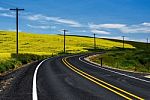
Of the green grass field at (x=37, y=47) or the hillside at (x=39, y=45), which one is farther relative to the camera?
the hillside at (x=39, y=45)

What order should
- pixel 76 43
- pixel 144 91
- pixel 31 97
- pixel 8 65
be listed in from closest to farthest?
pixel 31 97 → pixel 144 91 → pixel 8 65 → pixel 76 43

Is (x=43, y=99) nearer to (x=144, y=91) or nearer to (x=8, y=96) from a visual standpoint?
(x=8, y=96)

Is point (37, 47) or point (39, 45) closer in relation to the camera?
point (37, 47)

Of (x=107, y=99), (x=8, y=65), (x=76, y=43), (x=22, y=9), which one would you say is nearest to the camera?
(x=107, y=99)

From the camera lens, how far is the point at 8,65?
32.7 m

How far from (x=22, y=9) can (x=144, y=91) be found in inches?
1583

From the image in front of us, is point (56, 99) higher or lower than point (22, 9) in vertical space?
lower

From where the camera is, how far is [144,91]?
13312 millimetres

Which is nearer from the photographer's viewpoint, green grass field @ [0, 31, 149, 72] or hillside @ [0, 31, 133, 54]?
green grass field @ [0, 31, 149, 72]

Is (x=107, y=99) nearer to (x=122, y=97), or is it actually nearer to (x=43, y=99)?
(x=122, y=97)

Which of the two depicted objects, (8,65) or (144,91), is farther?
(8,65)

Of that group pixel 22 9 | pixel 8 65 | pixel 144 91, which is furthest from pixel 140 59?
pixel 144 91

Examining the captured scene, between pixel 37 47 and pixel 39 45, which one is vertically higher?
pixel 39 45

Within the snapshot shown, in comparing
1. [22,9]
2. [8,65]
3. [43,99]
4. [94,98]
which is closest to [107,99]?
[94,98]
